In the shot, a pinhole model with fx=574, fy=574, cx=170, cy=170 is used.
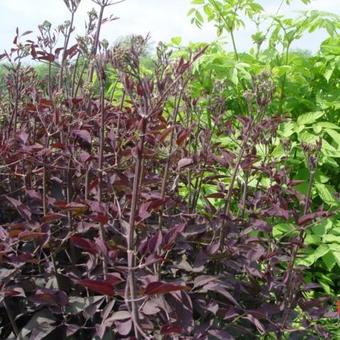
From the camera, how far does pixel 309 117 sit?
3471mm

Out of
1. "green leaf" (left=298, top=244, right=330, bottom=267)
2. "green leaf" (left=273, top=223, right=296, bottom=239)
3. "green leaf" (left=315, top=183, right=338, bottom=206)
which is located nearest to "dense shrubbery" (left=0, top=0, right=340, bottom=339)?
"green leaf" (left=273, top=223, right=296, bottom=239)

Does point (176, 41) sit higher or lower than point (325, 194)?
higher

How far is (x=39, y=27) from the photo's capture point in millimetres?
2230

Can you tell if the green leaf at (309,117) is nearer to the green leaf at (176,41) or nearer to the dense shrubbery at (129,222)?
the dense shrubbery at (129,222)

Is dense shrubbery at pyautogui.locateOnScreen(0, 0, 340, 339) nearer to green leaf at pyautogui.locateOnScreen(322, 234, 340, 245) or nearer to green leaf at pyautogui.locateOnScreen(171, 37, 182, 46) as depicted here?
green leaf at pyautogui.locateOnScreen(322, 234, 340, 245)

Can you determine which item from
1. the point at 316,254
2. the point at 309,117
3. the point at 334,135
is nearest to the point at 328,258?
the point at 316,254

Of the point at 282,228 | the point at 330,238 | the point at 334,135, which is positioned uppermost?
the point at 334,135

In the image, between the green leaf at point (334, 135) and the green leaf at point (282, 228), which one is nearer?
the green leaf at point (282, 228)

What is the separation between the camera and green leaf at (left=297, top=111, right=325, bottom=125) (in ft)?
11.3

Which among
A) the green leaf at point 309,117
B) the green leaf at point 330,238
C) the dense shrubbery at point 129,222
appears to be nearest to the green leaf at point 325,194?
the green leaf at point 330,238

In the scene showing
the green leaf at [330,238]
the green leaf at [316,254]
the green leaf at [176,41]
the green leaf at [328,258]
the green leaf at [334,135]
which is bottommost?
the green leaf at [328,258]

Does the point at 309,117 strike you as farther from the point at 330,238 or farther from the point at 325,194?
the point at 330,238

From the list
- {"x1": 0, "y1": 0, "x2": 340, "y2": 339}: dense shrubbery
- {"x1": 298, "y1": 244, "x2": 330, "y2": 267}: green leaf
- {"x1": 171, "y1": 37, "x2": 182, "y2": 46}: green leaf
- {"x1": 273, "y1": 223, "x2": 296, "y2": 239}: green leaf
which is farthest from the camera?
{"x1": 171, "y1": 37, "x2": 182, "y2": 46}: green leaf

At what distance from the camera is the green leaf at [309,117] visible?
344 cm
